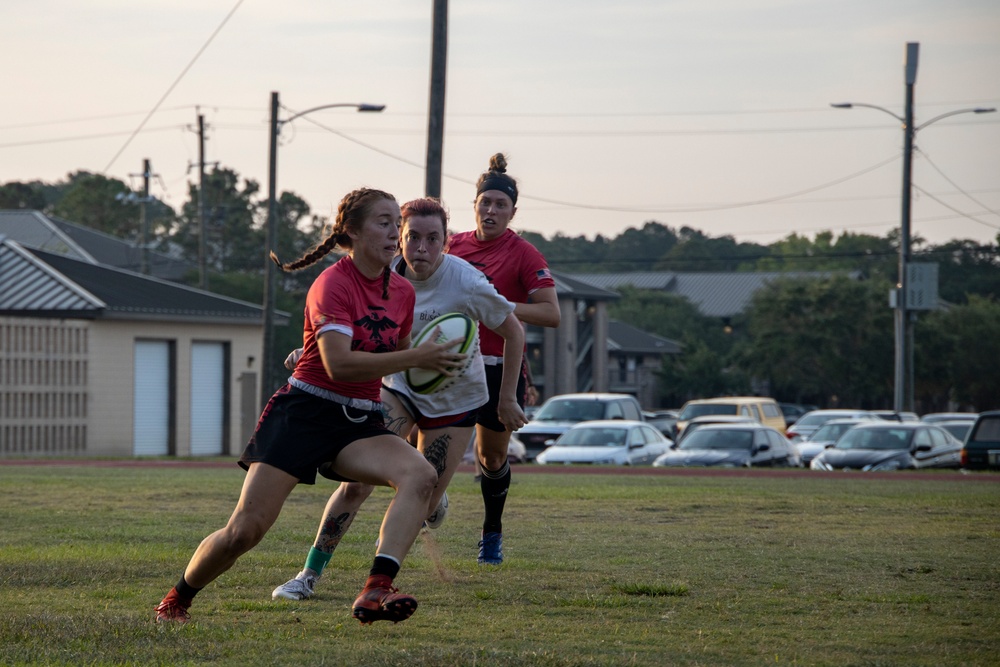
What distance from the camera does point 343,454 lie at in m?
5.70

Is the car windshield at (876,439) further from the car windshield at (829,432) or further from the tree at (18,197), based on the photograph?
the tree at (18,197)

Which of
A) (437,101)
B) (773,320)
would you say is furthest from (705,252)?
(437,101)

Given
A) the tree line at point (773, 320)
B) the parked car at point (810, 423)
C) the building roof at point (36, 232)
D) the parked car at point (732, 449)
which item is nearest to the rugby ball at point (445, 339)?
the parked car at point (732, 449)

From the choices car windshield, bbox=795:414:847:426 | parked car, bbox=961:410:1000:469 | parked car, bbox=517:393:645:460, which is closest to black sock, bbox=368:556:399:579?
parked car, bbox=961:410:1000:469

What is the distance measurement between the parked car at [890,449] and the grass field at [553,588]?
14.3 metres

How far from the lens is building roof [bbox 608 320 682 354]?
7900 cm

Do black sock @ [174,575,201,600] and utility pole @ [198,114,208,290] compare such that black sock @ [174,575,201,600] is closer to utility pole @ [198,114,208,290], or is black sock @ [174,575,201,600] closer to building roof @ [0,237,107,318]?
building roof @ [0,237,107,318]

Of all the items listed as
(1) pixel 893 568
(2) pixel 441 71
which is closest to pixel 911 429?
(2) pixel 441 71

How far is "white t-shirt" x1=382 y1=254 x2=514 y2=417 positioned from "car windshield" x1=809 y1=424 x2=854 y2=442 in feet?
84.8

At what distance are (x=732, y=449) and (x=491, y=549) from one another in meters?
18.7

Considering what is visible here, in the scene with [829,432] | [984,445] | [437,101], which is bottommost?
[829,432]

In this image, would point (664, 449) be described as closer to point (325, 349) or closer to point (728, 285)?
point (325, 349)

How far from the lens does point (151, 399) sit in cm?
3744

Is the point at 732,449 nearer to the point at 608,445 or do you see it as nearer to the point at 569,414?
the point at 608,445
